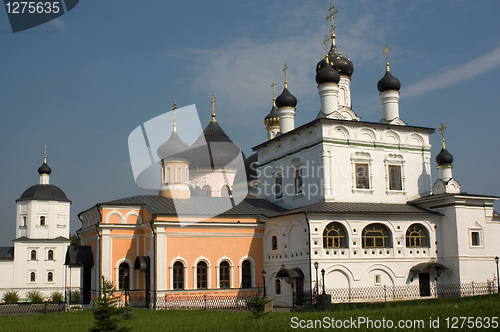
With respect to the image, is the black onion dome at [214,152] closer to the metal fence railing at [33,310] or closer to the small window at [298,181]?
the small window at [298,181]

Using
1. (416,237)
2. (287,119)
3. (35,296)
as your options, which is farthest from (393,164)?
(35,296)

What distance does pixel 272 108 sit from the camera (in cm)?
3484

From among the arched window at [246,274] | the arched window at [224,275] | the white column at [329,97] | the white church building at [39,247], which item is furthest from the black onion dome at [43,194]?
the white column at [329,97]

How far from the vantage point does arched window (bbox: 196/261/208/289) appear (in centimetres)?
2297

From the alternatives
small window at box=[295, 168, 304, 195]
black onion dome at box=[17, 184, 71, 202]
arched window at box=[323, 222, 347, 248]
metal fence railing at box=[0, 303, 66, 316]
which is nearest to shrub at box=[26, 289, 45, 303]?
metal fence railing at box=[0, 303, 66, 316]

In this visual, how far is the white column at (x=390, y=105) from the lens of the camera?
25.7 m

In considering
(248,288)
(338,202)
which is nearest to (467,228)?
(338,202)

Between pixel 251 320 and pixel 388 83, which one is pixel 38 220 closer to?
pixel 388 83

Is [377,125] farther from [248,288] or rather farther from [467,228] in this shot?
[248,288]

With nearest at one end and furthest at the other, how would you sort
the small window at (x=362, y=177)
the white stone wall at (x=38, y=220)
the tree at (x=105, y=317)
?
the tree at (x=105, y=317), the small window at (x=362, y=177), the white stone wall at (x=38, y=220)

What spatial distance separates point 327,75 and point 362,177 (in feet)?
15.0

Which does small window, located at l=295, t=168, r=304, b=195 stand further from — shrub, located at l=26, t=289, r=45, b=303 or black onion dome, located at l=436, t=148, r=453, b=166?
shrub, located at l=26, t=289, r=45, b=303

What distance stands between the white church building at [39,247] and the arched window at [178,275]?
21486mm

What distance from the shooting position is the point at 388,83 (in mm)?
25859
